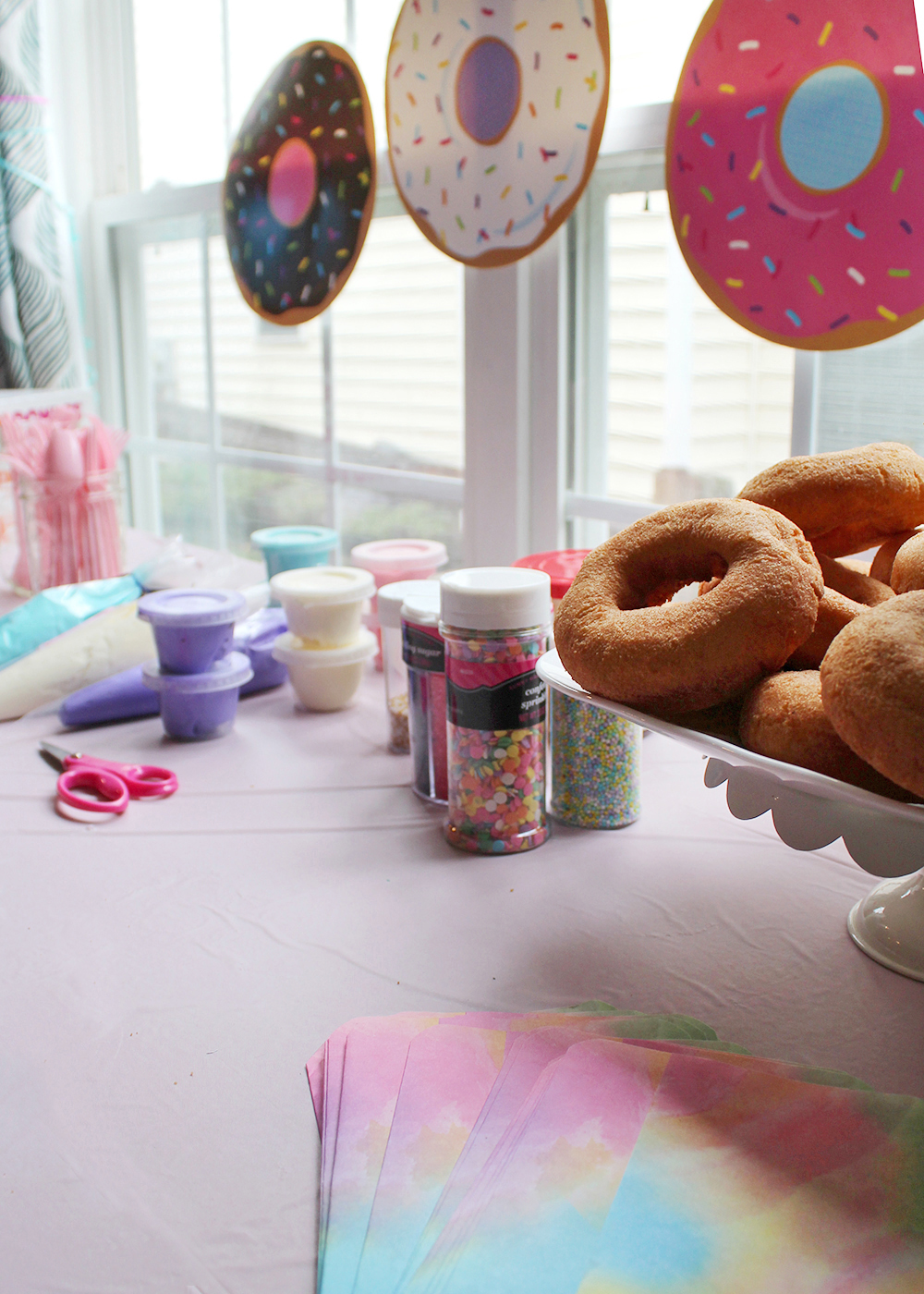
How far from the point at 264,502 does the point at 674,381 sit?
82 centimetres

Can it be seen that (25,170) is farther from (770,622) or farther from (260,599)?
(770,622)

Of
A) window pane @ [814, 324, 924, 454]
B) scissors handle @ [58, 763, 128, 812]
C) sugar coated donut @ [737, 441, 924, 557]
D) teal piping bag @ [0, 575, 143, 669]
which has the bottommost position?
scissors handle @ [58, 763, 128, 812]

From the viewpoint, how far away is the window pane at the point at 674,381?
3.40 ft

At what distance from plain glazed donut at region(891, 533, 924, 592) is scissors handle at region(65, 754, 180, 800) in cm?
62

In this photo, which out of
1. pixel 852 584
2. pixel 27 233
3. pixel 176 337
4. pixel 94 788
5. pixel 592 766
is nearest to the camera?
pixel 852 584

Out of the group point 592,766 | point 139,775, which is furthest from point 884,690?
point 139,775

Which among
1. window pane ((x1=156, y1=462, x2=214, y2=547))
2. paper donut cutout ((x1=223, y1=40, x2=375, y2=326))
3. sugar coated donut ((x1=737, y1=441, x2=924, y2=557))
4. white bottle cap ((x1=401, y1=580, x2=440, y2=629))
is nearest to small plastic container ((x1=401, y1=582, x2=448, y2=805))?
white bottle cap ((x1=401, y1=580, x2=440, y2=629))

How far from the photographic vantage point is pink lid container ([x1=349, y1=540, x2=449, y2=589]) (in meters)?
1.14

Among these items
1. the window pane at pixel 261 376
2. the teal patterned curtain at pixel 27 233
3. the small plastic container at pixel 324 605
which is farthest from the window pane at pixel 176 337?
the small plastic container at pixel 324 605

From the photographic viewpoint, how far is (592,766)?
2.70 ft

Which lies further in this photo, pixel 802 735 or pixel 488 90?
pixel 488 90

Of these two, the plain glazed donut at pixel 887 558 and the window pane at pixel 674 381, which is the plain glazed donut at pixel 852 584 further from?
the window pane at pixel 674 381

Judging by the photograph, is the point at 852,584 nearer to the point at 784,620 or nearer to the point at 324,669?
the point at 784,620

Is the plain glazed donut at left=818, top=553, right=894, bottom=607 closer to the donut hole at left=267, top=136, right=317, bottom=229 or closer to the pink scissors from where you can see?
the pink scissors
